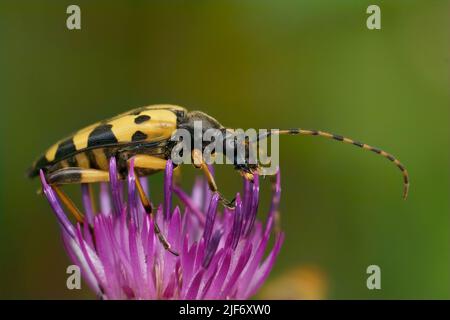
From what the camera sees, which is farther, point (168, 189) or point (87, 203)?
point (87, 203)

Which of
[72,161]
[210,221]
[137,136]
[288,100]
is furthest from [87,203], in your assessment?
[288,100]

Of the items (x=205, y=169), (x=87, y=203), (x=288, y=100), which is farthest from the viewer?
(x=288, y=100)

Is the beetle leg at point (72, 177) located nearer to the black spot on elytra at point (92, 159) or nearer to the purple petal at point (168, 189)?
the black spot on elytra at point (92, 159)

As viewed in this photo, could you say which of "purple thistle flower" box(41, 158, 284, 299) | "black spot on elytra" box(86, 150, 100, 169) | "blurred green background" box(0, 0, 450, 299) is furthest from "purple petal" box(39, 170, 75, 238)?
"blurred green background" box(0, 0, 450, 299)

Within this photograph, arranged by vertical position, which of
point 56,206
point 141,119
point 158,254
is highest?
point 141,119

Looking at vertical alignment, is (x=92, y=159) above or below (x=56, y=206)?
above

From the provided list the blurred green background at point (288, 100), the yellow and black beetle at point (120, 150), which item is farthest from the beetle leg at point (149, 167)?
the blurred green background at point (288, 100)

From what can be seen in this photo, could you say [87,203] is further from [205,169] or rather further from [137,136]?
[205,169]

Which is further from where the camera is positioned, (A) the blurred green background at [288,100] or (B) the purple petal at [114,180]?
(A) the blurred green background at [288,100]
